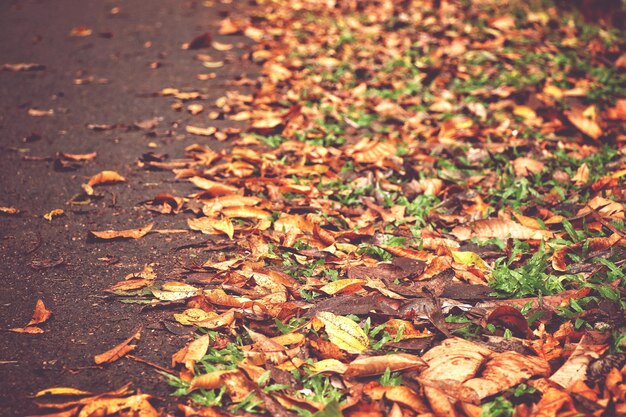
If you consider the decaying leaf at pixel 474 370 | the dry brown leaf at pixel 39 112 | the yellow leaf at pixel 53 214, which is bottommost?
the yellow leaf at pixel 53 214

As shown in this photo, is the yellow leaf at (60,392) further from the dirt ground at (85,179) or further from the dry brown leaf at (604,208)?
the dry brown leaf at (604,208)

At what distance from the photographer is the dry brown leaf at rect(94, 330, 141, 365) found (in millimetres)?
1699

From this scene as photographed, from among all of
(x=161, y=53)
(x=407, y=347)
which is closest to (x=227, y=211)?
(x=407, y=347)

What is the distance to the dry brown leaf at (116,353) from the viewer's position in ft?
5.57

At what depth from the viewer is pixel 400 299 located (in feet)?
6.53

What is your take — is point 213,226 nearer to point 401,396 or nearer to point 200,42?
point 401,396

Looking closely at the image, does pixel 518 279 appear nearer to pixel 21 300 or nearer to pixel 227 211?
pixel 227 211

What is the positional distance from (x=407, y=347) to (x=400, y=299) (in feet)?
0.84

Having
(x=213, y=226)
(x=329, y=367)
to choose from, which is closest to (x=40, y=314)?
(x=213, y=226)

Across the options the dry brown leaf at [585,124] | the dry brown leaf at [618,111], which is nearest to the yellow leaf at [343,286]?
the dry brown leaf at [585,124]

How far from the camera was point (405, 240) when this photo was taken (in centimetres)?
243

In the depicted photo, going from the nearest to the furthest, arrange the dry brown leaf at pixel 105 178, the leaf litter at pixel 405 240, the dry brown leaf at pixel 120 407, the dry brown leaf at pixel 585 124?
the dry brown leaf at pixel 120 407
the leaf litter at pixel 405 240
the dry brown leaf at pixel 105 178
the dry brown leaf at pixel 585 124

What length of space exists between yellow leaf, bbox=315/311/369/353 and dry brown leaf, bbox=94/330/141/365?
0.60 meters

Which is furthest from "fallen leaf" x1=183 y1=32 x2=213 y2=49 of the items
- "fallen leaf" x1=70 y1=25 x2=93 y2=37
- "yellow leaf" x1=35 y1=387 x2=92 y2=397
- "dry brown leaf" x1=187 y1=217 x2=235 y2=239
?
"yellow leaf" x1=35 y1=387 x2=92 y2=397
